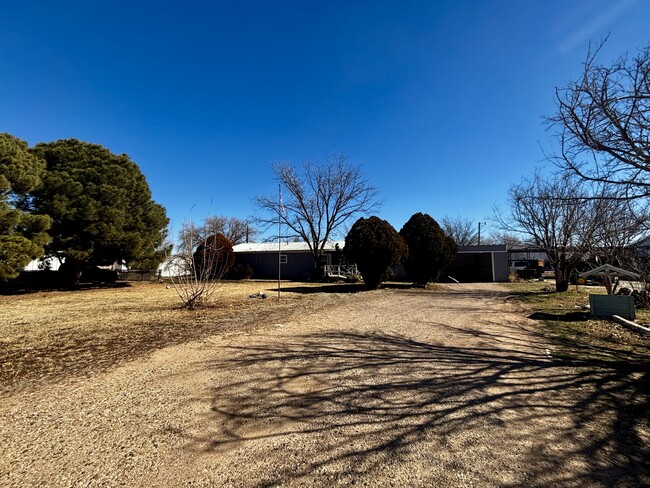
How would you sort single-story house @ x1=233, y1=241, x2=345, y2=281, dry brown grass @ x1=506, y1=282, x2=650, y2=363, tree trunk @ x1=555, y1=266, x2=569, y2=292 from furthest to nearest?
single-story house @ x1=233, y1=241, x2=345, y2=281
tree trunk @ x1=555, y1=266, x2=569, y2=292
dry brown grass @ x1=506, y1=282, x2=650, y2=363

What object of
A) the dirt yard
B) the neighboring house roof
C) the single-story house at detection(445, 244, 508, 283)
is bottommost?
the dirt yard

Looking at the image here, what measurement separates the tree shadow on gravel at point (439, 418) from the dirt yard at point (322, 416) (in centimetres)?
1

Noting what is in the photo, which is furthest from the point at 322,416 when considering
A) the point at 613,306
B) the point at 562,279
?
the point at 562,279

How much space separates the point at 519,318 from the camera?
8.56 metres

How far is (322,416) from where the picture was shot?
2.99 meters

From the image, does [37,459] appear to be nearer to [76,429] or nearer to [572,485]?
[76,429]

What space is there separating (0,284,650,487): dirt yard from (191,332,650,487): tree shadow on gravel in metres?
0.01

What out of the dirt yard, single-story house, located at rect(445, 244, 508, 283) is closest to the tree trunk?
single-story house, located at rect(445, 244, 508, 283)

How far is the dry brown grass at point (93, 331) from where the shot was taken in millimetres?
4578

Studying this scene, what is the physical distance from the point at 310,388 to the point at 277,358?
1279mm

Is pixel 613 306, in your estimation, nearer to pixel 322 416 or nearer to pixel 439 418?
pixel 439 418

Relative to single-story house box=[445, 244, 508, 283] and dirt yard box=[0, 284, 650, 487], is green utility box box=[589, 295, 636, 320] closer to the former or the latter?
dirt yard box=[0, 284, 650, 487]

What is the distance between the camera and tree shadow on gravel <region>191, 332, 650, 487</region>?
2230 mm

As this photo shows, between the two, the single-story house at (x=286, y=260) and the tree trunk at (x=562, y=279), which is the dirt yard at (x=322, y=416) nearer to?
the tree trunk at (x=562, y=279)
